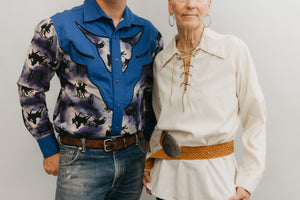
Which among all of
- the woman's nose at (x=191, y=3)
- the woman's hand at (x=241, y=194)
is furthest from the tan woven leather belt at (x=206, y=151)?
the woman's nose at (x=191, y=3)

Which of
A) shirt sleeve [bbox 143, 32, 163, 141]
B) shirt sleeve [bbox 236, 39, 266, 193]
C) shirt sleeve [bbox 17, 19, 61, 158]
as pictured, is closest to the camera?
shirt sleeve [bbox 236, 39, 266, 193]

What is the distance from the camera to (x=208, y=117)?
52.6 inches

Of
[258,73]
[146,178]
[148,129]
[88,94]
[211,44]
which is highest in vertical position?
[211,44]

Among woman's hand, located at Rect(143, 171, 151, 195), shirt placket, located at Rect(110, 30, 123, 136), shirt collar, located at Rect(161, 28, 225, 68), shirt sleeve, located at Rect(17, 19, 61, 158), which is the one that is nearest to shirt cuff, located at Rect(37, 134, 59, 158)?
shirt sleeve, located at Rect(17, 19, 61, 158)

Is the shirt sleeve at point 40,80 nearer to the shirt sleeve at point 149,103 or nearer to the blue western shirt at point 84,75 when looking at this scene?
the blue western shirt at point 84,75

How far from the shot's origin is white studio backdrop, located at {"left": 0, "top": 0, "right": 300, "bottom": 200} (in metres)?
1.79

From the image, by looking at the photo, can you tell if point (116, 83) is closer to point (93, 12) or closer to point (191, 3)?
point (93, 12)

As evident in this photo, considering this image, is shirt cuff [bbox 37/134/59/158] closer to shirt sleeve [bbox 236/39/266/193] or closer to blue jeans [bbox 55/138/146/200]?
blue jeans [bbox 55/138/146/200]

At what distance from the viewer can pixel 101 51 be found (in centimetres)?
149

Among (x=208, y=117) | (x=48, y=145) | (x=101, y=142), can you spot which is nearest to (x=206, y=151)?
(x=208, y=117)

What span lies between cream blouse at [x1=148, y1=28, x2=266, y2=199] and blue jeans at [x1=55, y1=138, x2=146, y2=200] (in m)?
0.25

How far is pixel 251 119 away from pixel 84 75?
0.73 metres

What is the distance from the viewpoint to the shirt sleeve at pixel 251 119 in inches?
51.0

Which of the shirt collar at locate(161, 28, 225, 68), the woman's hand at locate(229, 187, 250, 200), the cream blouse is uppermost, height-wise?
the shirt collar at locate(161, 28, 225, 68)
